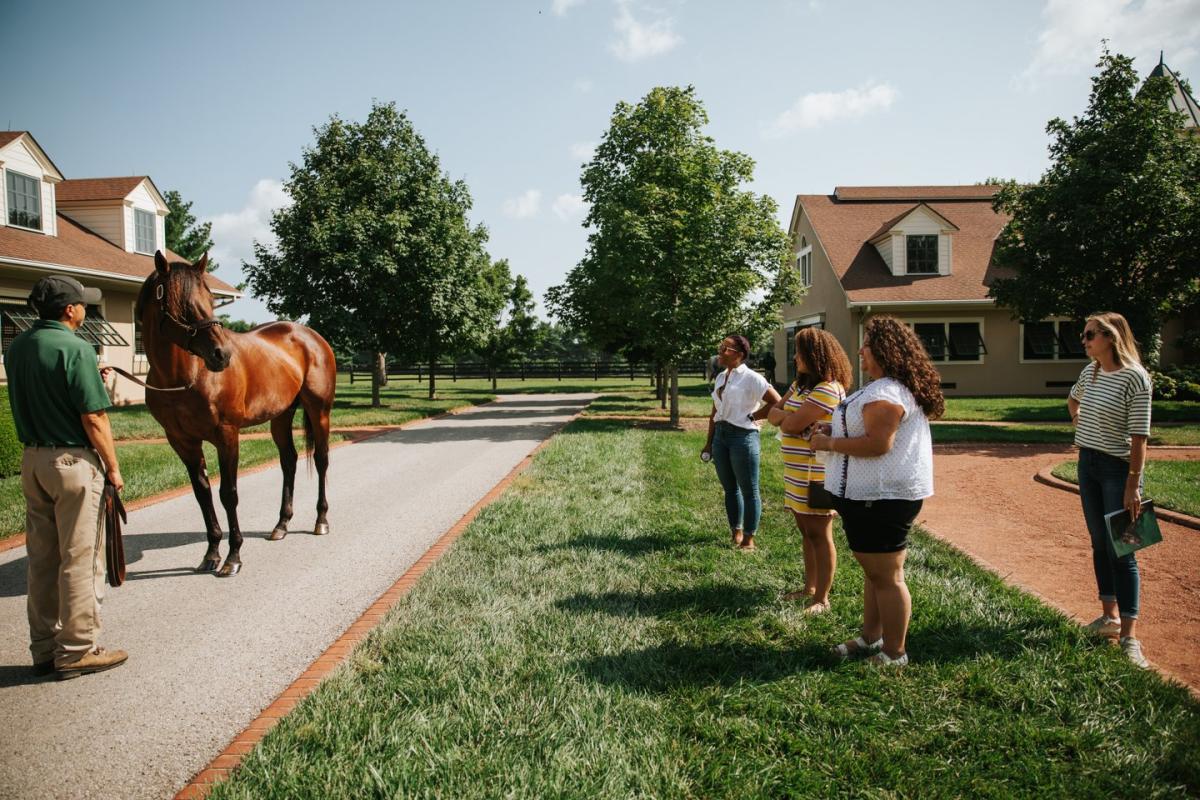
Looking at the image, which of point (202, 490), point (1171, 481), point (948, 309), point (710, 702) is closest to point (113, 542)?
point (202, 490)

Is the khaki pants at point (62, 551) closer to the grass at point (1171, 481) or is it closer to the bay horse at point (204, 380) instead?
the bay horse at point (204, 380)

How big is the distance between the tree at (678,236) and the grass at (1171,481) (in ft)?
24.7

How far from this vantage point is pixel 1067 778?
9.53 feet

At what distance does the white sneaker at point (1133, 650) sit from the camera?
400 centimetres

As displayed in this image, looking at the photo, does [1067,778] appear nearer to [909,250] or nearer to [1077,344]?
[909,250]

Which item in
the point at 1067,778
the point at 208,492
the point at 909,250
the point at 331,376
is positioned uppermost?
the point at 909,250

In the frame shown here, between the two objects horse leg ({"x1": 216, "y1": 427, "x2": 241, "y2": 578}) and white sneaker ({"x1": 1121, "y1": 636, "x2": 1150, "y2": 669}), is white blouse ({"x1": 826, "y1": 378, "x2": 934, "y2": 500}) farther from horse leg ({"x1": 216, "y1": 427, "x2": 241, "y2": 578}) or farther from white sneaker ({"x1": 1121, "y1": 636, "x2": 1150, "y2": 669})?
horse leg ({"x1": 216, "y1": 427, "x2": 241, "y2": 578})

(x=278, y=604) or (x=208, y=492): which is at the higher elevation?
(x=208, y=492)

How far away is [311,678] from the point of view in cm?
388

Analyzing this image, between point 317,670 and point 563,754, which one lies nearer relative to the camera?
point 563,754

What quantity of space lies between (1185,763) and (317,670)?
4.12 metres

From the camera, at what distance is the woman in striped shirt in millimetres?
4203

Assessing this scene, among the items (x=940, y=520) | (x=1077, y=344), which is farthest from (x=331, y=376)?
(x=1077, y=344)

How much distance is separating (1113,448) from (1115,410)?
9.4 inches
